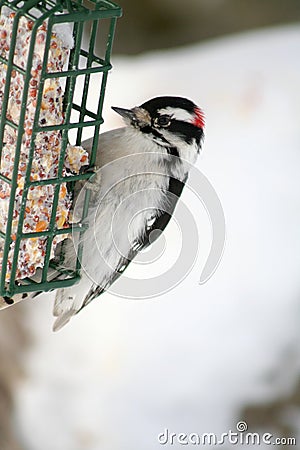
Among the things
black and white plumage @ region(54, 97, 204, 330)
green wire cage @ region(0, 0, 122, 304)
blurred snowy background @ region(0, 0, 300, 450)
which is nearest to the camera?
green wire cage @ region(0, 0, 122, 304)

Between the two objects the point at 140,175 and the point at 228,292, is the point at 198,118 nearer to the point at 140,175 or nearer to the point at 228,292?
the point at 140,175

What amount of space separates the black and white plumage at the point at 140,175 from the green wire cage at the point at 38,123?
0.12m

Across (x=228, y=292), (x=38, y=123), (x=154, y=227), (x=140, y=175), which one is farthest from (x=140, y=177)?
(x=228, y=292)

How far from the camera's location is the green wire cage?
76.6 inches

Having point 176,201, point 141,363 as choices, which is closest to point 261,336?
point 141,363

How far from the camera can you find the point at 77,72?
199 cm

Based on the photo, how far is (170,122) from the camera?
2.36 m

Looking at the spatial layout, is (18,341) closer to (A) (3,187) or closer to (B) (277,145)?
(B) (277,145)

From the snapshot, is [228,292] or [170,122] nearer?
[170,122]

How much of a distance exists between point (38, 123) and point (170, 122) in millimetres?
487

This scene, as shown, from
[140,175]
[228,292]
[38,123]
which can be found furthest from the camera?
[228,292]

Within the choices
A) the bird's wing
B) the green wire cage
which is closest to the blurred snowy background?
the bird's wing

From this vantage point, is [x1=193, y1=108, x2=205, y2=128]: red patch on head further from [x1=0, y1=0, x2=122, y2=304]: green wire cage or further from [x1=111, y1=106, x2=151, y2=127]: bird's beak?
[x1=0, y1=0, x2=122, y2=304]: green wire cage

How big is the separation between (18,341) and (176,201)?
2.33 m
